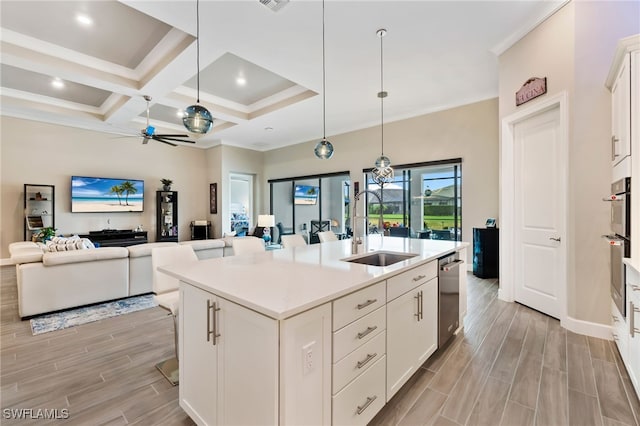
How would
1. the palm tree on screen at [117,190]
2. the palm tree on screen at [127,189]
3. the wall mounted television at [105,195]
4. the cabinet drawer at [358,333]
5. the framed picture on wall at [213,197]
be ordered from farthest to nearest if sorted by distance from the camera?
the framed picture on wall at [213,197] → the palm tree on screen at [127,189] → the palm tree on screen at [117,190] → the wall mounted television at [105,195] → the cabinet drawer at [358,333]

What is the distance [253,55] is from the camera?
3.76m

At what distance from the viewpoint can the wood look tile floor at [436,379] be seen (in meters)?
1.75

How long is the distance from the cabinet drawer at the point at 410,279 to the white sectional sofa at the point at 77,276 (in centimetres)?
376

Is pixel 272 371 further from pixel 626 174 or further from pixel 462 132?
pixel 462 132

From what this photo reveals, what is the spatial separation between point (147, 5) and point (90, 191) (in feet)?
19.0

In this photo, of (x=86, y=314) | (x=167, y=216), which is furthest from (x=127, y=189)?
(x=86, y=314)

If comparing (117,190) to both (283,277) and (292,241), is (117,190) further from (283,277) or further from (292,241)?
(283,277)

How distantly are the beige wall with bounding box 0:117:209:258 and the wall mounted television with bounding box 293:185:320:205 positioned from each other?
2905 millimetres

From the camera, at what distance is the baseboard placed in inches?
105

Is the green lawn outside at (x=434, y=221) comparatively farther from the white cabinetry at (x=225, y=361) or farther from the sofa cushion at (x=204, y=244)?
the white cabinetry at (x=225, y=361)

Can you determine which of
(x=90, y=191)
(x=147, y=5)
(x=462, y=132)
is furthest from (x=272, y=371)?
(x=90, y=191)

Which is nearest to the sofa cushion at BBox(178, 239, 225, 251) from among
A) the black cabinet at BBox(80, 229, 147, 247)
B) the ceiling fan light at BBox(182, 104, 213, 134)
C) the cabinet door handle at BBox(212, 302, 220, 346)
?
the ceiling fan light at BBox(182, 104, 213, 134)

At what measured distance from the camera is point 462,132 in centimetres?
553

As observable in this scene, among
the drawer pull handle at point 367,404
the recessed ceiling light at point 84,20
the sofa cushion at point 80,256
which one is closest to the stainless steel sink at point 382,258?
the drawer pull handle at point 367,404
